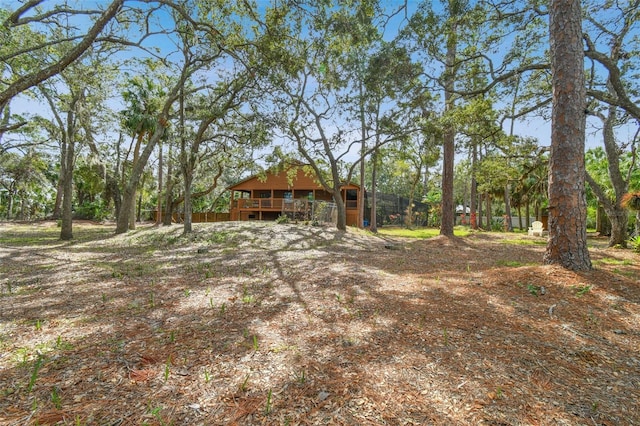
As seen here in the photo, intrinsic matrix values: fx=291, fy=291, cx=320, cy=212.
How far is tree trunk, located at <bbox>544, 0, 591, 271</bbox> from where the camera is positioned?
425 cm

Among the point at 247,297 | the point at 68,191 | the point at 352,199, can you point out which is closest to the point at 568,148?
the point at 247,297

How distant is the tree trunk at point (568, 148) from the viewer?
4.25 metres

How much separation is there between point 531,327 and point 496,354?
85 centimetres

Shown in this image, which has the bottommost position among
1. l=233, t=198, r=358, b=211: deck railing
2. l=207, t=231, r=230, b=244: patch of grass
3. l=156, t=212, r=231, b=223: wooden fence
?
l=207, t=231, r=230, b=244: patch of grass

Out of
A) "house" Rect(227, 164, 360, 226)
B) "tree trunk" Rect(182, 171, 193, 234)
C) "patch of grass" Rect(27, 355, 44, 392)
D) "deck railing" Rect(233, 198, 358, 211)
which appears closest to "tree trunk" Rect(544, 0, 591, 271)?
"patch of grass" Rect(27, 355, 44, 392)

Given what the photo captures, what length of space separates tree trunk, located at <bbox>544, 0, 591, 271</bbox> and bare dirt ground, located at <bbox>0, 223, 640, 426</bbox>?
45 cm

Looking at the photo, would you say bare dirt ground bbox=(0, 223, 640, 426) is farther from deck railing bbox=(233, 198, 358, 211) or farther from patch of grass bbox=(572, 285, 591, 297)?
deck railing bbox=(233, 198, 358, 211)

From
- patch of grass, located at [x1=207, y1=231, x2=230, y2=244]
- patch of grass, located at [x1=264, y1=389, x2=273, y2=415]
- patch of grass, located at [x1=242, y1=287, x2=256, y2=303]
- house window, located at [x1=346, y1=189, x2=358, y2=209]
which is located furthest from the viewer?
house window, located at [x1=346, y1=189, x2=358, y2=209]

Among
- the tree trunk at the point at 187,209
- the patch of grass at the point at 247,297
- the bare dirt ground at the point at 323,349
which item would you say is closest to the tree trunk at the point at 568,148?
the bare dirt ground at the point at 323,349

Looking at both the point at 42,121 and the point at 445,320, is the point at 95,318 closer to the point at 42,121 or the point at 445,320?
the point at 445,320

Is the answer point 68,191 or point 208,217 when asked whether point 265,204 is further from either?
point 68,191

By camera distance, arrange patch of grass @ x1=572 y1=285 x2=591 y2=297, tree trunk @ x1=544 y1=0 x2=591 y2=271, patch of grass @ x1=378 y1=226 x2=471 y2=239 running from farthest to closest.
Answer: patch of grass @ x1=378 y1=226 x2=471 y2=239 < tree trunk @ x1=544 y1=0 x2=591 y2=271 < patch of grass @ x1=572 y1=285 x2=591 y2=297

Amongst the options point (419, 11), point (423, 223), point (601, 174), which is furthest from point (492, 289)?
point (423, 223)

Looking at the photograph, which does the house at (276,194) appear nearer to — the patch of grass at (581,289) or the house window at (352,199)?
the house window at (352,199)
